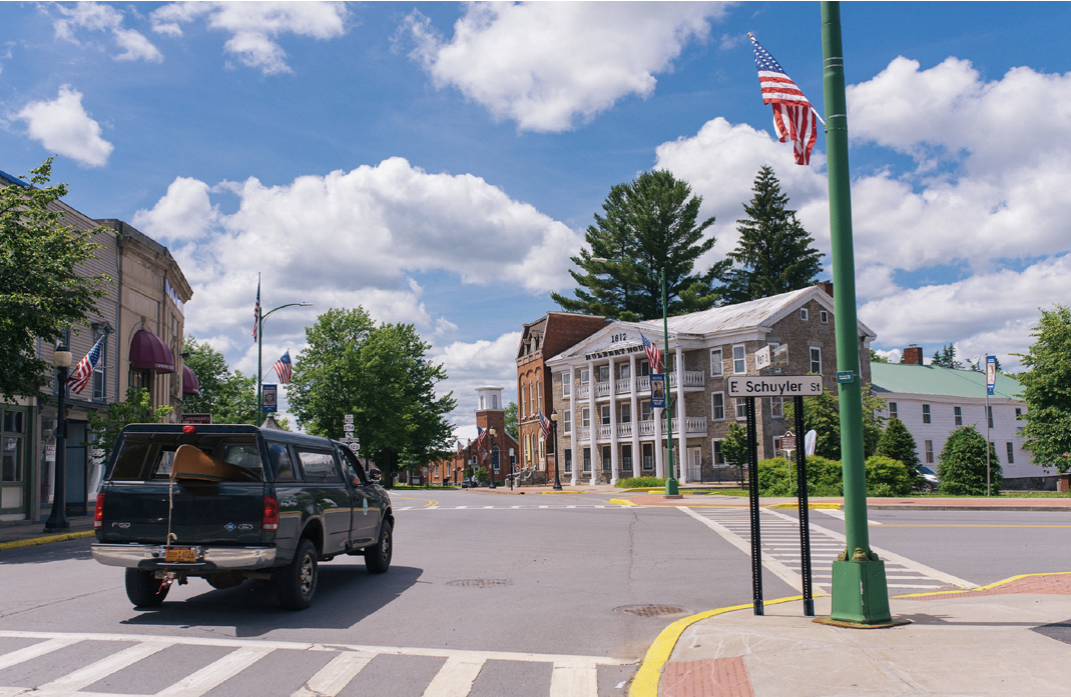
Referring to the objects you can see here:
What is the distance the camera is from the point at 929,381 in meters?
58.3

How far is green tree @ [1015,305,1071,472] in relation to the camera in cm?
3925

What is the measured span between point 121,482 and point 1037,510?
2574 centimetres

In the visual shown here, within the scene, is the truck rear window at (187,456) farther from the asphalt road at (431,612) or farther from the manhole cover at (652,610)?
the manhole cover at (652,610)

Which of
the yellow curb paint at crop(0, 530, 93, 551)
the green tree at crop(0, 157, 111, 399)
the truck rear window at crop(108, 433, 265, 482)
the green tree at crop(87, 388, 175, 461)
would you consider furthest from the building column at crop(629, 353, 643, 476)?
the truck rear window at crop(108, 433, 265, 482)

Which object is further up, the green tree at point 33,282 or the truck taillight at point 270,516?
the green tree at point 33,282

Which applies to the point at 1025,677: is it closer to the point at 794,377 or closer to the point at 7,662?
the point at 794,377

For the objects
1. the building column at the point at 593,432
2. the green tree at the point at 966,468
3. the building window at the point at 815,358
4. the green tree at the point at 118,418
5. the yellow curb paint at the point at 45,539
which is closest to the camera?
the yellow curb paint at the point at 45,539

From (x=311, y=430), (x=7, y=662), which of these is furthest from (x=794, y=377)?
(x=311, y=430)

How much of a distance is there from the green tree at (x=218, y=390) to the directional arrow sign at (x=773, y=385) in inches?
2599

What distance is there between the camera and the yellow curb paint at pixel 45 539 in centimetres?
1781

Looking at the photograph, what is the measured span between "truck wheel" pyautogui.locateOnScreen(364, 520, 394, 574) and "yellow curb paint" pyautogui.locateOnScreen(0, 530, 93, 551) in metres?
9.88

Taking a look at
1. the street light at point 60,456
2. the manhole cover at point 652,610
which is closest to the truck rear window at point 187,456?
the manhole cover at point 652,610

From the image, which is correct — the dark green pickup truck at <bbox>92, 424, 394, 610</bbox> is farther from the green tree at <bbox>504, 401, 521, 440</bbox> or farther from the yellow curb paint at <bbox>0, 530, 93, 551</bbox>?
the green tree at <bbox>504, 401, 521, 440</bbox>

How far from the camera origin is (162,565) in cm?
866
